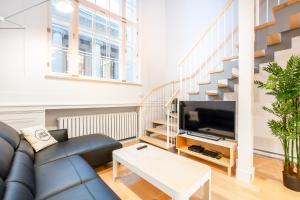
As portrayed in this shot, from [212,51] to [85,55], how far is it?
2961mm

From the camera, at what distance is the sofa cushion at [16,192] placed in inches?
36.7

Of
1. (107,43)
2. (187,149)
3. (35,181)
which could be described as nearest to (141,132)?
(187,149)

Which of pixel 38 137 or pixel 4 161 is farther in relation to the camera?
pixel 38 137

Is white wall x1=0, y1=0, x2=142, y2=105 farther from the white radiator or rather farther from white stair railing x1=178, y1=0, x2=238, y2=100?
white stair railing x1=178, y1=0, x2=238, y2=100

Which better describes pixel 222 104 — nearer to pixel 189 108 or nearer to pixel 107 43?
pixel 189 108

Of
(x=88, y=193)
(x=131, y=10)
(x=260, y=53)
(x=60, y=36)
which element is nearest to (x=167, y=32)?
(x=131, y=10)

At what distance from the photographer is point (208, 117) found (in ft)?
8.97

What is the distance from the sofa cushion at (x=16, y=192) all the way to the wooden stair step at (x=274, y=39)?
3281 millimetres

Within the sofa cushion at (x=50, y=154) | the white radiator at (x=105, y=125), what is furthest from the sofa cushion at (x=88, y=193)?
the white radiator at (x=105, y=125)

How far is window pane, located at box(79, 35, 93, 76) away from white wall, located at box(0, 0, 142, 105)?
0.38 m

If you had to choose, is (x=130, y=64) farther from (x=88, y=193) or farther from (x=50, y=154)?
(x=88, y=193)

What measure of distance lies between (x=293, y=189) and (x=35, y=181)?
2.85 metres

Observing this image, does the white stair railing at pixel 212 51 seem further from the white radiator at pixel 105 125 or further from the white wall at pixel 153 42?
the white radiator at pixel 105 125

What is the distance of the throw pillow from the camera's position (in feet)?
6.95
